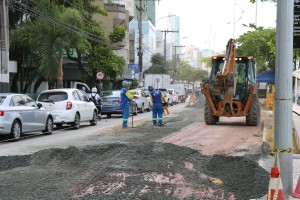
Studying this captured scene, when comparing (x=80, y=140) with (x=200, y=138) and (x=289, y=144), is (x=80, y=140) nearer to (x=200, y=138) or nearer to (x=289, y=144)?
(x=200, y=138)

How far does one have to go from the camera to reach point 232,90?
19391 mm

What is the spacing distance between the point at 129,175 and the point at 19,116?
8.93 m

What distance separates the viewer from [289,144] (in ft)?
24.0

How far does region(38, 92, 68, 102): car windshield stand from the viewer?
826 inches

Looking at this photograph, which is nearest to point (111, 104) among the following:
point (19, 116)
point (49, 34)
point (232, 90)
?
point (49, 34)

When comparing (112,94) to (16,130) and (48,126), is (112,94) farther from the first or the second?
(16,130)

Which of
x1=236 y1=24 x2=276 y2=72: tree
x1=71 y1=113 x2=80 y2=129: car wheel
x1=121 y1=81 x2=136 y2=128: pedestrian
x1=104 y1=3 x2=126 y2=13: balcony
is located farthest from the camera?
x1=104 y1=3 x2=126 y2=13: balcony

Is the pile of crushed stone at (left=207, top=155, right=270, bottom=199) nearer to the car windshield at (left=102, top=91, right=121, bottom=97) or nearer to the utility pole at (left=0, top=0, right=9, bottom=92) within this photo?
the utility pole at (left=0, top=0, right=9, bottom=92)

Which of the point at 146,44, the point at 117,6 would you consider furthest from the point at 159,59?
the point at 117,6

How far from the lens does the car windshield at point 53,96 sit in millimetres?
20969

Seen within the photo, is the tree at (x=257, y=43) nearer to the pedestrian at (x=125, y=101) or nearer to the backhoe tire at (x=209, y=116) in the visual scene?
the backhoe tire at (x=209, y=116)

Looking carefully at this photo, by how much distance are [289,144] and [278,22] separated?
1.74 meters

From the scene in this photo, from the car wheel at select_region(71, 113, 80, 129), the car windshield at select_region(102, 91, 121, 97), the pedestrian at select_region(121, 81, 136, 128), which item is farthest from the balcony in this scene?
the pedestrian at select_region(121, 81, 136, 128)

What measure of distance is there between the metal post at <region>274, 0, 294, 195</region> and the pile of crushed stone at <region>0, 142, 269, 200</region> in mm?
671
